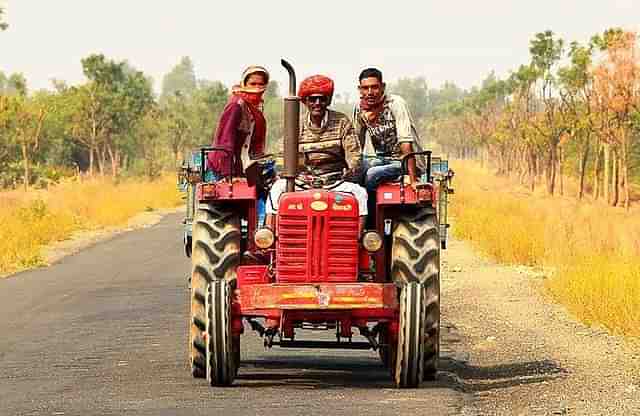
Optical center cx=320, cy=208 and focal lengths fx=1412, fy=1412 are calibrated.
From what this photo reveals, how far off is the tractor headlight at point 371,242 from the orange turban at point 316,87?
43.3 inches

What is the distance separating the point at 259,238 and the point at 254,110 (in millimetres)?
1673

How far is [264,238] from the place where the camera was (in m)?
10.2

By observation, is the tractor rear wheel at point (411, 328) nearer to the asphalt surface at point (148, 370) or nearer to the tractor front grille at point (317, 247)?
the asphalt surface at point (148, 370)

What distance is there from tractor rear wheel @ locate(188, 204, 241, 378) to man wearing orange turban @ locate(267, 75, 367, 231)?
1.47 feet

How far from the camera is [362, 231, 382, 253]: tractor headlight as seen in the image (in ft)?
33.4

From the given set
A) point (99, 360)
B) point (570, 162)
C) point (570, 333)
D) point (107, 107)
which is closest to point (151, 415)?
point (99, 360)

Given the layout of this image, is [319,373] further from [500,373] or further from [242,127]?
[242,127]

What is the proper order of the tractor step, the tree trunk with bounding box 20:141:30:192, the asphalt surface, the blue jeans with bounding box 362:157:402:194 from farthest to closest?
the tree trunk with bounding box 20:141:30:192, the blue jeans with bounding box 362:157:402:194, the tractor step, the asphalt surface

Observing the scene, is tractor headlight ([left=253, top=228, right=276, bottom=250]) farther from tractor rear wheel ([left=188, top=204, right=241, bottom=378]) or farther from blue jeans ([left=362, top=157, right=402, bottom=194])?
blue jeans ([left=362, top=157, right=402, bottom=194])

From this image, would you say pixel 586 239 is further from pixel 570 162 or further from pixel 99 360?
pixel 570 162

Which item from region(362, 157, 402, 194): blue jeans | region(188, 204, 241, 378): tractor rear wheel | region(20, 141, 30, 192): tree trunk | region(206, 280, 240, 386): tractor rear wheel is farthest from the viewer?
region(20, 141, 30, 192): tree trunk

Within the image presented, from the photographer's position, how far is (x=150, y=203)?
157 ft

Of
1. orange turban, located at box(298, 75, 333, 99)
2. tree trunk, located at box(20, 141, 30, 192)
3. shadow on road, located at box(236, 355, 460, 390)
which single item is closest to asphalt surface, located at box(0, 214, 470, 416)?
shadow on road, located at box(236, 355, 460, 390)

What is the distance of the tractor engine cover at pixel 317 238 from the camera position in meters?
10.0
